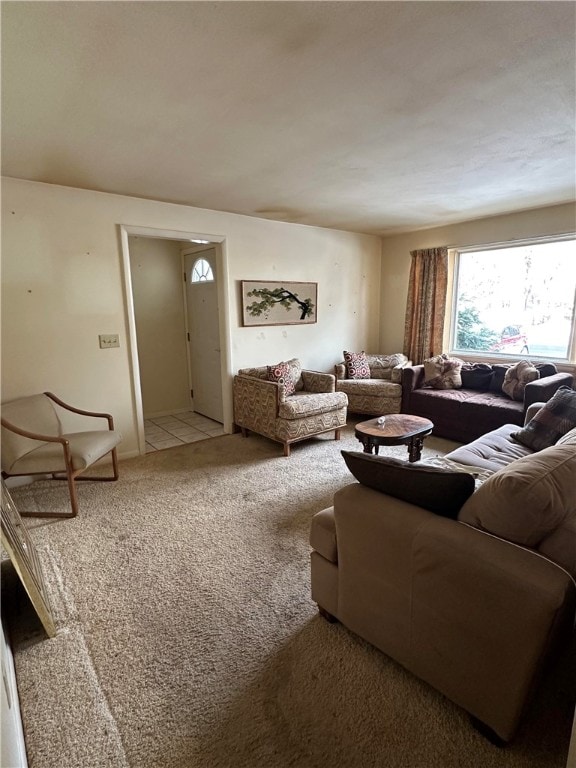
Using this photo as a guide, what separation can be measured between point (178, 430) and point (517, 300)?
4347mm

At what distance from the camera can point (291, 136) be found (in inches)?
92.0

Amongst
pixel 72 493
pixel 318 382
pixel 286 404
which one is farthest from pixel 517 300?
pixel 72 493

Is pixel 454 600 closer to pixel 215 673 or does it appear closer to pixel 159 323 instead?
pixel 215 673

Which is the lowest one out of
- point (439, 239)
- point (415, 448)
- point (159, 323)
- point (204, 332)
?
point (415, 448)

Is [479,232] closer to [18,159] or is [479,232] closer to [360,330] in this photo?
[360,330]

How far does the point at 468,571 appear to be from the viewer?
122 centimetres

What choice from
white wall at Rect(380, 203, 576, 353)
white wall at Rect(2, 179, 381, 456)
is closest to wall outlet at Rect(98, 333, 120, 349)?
white wall at Rect(2, 179, 381, 456)

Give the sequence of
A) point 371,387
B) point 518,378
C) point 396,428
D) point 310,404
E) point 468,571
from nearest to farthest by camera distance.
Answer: point 468,571, point 396,428, point 310,404, point 518,378, point 371,387

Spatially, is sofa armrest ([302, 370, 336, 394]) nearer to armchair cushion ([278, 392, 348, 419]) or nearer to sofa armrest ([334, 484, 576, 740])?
armchair cushion ([278, 392, 348, 419])

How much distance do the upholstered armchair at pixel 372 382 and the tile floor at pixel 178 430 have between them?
5.47ft

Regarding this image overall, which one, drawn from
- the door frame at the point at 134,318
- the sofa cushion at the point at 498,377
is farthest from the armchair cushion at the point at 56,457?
the sofa cushion at the point at 498,377

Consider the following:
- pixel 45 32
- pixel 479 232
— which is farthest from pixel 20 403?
pixel 479 232

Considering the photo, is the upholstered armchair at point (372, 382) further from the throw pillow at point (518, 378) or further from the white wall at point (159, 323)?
the white wall at point (159, 323)

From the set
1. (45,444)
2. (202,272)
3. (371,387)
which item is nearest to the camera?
(45,444)
